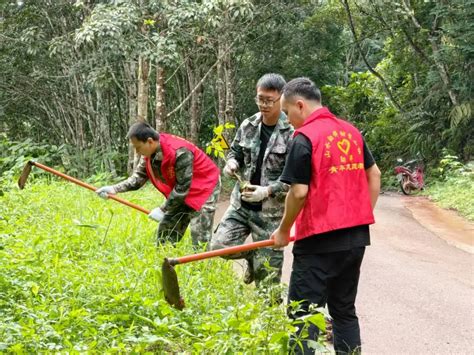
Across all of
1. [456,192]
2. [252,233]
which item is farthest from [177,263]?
[456,192]

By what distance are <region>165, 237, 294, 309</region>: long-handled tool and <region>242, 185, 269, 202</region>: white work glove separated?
2.25 ft

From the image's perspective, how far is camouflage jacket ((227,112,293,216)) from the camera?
4.56m

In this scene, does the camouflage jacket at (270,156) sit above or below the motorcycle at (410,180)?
above

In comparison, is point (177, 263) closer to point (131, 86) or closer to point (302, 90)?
point (302, 90)

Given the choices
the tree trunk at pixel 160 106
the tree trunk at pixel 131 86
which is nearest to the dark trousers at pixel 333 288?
the tree trunk at pixel 160 106

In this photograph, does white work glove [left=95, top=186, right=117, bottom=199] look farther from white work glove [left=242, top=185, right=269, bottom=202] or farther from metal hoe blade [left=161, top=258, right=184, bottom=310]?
metal hoe blade [left=161, top=258, right=184, bottom=310]

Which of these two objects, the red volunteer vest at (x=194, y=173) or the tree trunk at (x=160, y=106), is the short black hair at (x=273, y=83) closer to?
the red volunteer vest at (x=194, y=173)

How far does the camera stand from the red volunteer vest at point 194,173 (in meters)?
5.22

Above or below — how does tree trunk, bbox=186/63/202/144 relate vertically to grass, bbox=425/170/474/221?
above

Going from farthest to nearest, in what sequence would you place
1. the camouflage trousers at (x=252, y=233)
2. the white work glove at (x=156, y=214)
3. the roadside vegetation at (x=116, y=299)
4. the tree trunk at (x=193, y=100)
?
the tree trunk at (x=193, y=100) → the white work glove at (x=156, y=214) → the camouflage trousers at (x=252, y=233) → the roadside vegetation at (x=116, y=299)

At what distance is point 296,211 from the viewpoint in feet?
11.1

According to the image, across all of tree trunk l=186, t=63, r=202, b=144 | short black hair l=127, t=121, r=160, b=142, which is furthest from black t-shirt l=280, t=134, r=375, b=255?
tree trunk l=186, t=63, r=202, b=144

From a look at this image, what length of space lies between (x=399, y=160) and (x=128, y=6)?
945 centimetres

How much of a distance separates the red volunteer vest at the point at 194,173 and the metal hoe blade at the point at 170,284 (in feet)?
5.06
